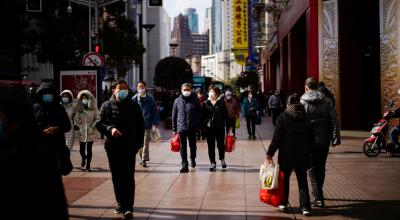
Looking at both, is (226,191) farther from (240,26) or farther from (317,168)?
(240,26)

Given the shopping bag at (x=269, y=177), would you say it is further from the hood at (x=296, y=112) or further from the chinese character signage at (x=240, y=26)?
the chinese character signage at (x=240, y=26)

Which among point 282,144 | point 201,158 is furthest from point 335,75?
point 282,144

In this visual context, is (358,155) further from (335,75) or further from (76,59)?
(76,59)

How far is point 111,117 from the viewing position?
290 inches

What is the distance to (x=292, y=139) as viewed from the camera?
283 inches

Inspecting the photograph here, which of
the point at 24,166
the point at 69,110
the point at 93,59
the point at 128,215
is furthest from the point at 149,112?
the point at 24,166

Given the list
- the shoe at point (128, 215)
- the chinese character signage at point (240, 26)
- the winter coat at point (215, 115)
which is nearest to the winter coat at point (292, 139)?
the shoe at point (128, 215)

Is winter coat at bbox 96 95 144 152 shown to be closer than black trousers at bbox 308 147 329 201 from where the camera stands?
Yes

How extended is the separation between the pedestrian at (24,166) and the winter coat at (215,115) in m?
9.26

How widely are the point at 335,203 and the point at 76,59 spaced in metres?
31.0

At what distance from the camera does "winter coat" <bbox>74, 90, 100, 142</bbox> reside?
478 inches

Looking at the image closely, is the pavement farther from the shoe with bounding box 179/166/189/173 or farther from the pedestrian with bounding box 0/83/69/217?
the pedestrian with bounding box 0/83/69/217

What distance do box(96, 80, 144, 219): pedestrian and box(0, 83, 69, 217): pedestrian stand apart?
450 cm

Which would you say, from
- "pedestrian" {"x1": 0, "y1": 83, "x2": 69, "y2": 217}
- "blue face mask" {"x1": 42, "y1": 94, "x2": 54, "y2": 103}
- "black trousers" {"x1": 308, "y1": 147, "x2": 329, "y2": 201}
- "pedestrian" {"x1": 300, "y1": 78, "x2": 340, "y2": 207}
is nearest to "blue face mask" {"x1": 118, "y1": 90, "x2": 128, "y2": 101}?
"blue face mask" {"x1": 42, "y1": 94, "x2": 54, "y2": 103}
